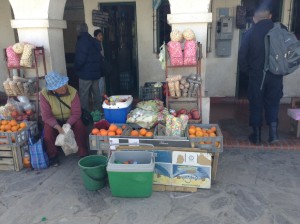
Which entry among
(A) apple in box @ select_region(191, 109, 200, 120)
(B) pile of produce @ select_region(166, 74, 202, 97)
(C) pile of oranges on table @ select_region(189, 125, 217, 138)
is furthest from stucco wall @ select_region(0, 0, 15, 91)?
(C) pile of oranges on table @ select_region(189, 125, 217, 138)

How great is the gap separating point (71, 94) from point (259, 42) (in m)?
3.09

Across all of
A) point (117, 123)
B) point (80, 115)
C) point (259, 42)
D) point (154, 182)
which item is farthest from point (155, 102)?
point (259, 42)

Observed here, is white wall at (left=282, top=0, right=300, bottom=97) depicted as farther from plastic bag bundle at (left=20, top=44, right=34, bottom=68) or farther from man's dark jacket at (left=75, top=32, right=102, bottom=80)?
plastic bag bundle at (left=20, top=44, right=34, bottom=68)

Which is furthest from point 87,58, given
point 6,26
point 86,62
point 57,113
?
point 6,26

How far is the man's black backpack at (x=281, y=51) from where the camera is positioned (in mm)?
4484

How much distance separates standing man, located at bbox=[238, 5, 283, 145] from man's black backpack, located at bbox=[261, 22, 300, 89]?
0.33 ft

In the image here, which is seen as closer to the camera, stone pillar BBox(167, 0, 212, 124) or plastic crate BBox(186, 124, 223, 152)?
plastic crate BBox(186, 124, 223, 152)

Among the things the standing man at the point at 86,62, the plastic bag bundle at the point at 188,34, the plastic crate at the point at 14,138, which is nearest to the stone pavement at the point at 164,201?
→ the plastic crate at the point at 14,138

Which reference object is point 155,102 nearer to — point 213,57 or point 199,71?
point 199,71

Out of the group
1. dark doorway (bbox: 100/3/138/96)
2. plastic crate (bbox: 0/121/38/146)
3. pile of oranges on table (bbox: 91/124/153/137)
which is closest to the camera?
pile of oranges on table (bbox: 91/124/153/137)

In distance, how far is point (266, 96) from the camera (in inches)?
193

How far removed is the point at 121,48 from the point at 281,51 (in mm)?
4704

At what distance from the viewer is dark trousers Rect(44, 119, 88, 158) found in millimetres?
4477

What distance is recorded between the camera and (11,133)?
4.24m
